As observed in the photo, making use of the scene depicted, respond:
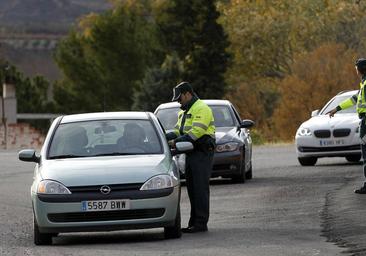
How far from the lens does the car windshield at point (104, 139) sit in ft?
51.0

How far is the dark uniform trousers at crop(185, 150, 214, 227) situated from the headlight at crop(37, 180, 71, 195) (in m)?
1.98

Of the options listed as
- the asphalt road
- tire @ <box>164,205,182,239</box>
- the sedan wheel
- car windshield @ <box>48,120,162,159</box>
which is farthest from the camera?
the sedan wheel

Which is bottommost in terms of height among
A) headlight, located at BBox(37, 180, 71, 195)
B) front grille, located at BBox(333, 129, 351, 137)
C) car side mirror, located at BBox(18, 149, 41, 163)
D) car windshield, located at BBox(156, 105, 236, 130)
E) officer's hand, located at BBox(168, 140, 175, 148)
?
front grille, located at BBox(333, 129, 351, 137)

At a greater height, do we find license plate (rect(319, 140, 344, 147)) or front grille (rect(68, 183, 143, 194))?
front grille (rect(68, 183, 143, 194))

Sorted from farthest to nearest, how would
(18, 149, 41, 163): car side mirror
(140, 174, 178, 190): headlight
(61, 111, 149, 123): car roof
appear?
(61, 111, 149, 123): car roof → (18, 149, 41, 163): car side mirror → (140, 174, 178, 190): headlight

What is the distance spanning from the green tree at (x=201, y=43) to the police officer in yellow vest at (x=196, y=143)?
8180 centimetres

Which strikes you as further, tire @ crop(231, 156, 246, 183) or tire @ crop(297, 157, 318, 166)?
tire @ crop(297, 157, 318, 166)

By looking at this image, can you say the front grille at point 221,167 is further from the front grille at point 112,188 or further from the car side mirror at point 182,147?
the front grille at point 112,188

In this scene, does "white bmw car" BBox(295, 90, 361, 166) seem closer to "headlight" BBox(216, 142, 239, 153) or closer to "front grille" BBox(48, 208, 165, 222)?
"headlight" BBox(216, 142, 239, 153)

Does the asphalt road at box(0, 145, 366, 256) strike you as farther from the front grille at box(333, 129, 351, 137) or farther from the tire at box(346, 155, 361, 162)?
the tire at box(346, 155, 361, 162)

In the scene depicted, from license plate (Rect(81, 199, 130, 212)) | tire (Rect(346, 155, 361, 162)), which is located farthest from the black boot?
tire (Rect(346, 155, 361, 162))

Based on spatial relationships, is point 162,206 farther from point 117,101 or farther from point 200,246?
point 117,101

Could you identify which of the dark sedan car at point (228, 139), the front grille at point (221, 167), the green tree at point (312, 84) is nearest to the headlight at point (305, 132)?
the dark sedan car at point (228, 139)

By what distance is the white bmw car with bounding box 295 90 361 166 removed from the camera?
27.4 m
